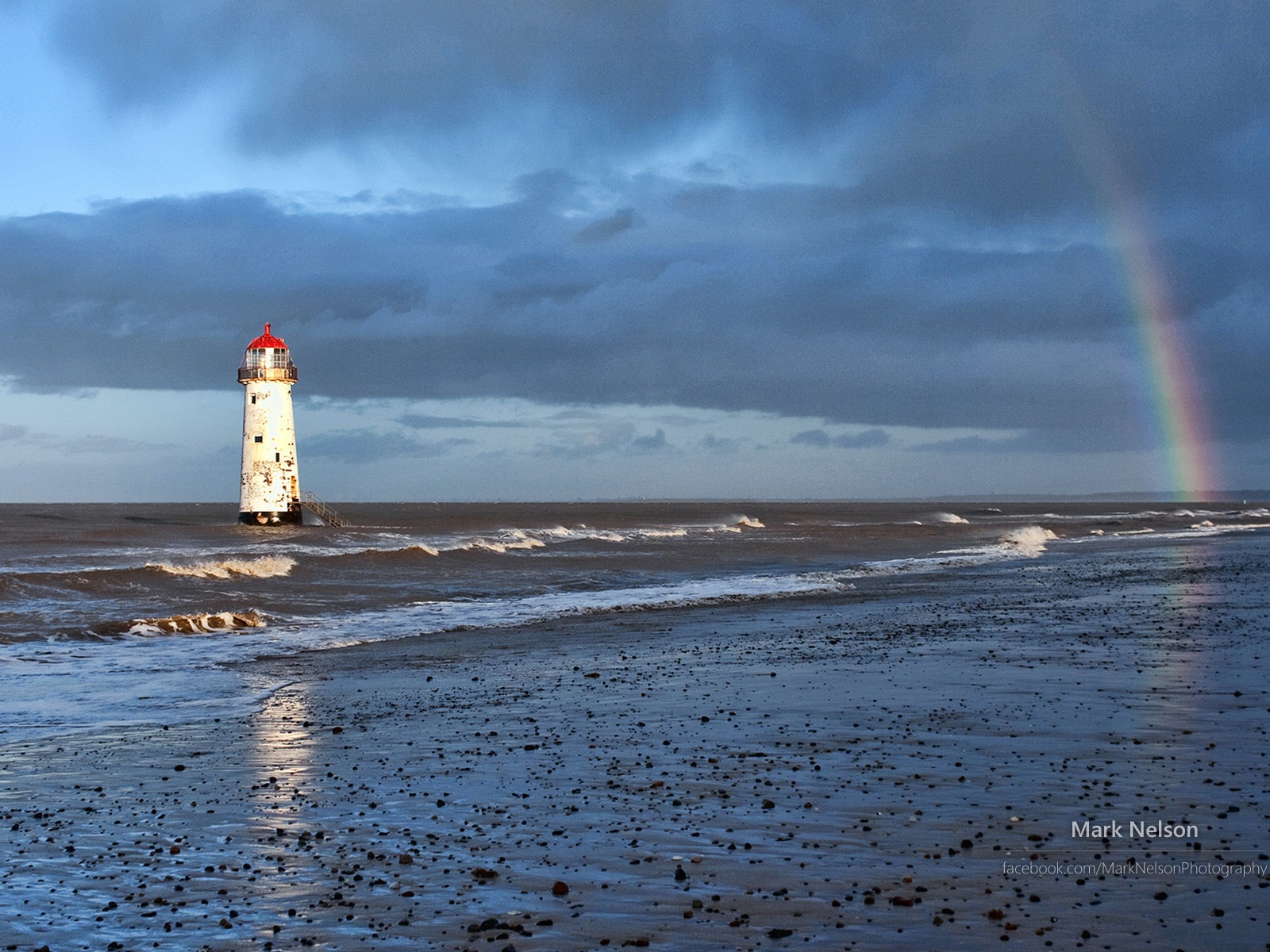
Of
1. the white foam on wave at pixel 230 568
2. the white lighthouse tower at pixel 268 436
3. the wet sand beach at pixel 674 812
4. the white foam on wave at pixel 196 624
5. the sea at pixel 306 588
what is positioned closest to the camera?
the wet sand beach at pixel 674 812

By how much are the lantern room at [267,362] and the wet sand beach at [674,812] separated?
49436 mm

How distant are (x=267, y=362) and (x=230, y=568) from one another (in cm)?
2697

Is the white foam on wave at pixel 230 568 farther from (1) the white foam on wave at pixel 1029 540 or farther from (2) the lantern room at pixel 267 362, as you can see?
(1) the white foam on wave at pixel 1029 540

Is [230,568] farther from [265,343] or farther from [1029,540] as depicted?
[1029,540]

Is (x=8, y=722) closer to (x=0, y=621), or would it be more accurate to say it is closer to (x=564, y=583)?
(x=0, y=621)

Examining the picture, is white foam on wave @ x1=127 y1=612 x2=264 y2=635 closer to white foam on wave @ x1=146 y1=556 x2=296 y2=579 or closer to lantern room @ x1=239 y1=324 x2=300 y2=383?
white foam on wave @ x1=146 y1=556 x2=296 y2=579

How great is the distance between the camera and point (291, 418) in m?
65.4

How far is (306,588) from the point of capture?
115 feet

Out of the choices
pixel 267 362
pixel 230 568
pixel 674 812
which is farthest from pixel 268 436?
pixel 674 812

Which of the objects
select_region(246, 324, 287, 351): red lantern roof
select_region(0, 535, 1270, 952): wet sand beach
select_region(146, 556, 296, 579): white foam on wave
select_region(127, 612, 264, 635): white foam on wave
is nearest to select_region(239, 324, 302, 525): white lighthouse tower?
select_region(246, 324, 287, 351): red lantern roof

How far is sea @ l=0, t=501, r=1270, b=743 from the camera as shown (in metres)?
A: 17.3

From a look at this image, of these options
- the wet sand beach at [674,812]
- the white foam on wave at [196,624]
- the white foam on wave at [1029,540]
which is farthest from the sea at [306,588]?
the wet sand beach at [674,812]

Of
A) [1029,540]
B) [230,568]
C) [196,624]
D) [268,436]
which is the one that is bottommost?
[1029,540]

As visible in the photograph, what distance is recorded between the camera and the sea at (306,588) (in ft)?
56.9
